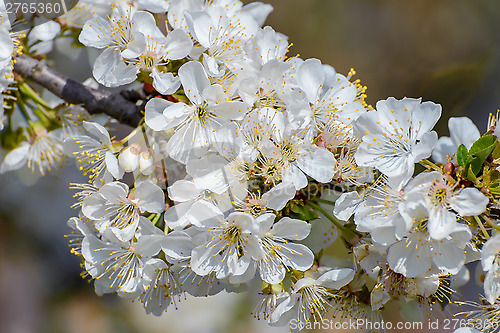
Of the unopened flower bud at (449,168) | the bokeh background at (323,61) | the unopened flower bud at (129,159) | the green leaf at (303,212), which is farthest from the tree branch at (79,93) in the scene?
the bokeh background at (323,61)

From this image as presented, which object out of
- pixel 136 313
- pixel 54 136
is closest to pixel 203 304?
pixel 136 313

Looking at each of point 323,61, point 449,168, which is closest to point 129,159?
point 449,168

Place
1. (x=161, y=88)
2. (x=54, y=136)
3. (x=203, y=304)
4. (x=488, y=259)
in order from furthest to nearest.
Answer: (x=203, y=304) → (x=54, y=136) → (x=161, y=88) → (x=488, y=259)

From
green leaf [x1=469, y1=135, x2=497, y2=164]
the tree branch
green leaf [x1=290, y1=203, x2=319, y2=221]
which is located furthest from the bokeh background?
green leaf [x1=469, y1=135, x2=497, y2=164]

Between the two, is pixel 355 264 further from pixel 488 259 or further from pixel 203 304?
pixel 203 304

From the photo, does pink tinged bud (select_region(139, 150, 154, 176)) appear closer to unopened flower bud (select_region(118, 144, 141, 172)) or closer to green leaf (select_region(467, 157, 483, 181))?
unopened flower bud (select_region(118, 144, 141, 172))

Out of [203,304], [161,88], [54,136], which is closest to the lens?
[161,88]

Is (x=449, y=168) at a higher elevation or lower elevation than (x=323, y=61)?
higher

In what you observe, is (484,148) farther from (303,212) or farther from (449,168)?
(303,212)
